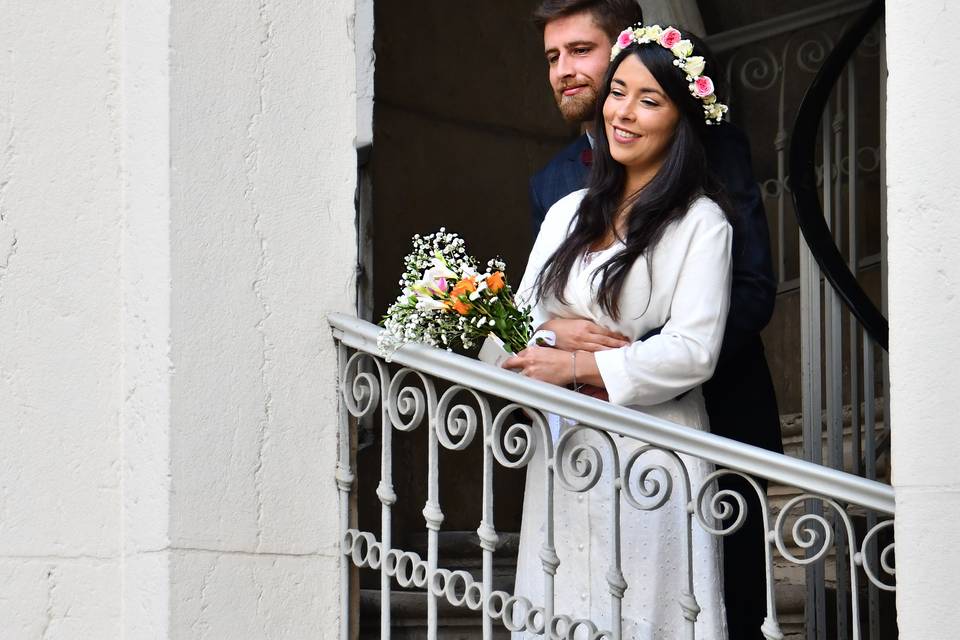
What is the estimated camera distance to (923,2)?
9.99 ft

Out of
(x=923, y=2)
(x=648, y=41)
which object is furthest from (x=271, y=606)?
(x=923, y=2)

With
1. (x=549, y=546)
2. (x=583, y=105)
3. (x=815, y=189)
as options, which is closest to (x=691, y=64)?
(x=583, y=105)

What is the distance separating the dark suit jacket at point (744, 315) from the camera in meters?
3.78

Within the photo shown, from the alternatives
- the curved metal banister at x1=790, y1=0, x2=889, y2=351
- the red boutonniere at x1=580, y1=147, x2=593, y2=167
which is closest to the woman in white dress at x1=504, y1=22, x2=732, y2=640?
the red boutonniere at x1=580, y1=147, x2=593, y2=167

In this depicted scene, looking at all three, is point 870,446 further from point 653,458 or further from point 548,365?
point 548,365

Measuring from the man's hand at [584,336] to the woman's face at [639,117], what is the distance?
0.40 m

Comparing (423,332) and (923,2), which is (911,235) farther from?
(423,332)

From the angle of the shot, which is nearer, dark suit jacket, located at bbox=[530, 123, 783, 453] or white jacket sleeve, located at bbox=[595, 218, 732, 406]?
white jacket sleeve, located at bbox=[595, 218, 732, 406]

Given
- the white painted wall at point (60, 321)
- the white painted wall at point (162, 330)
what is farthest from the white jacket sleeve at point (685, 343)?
the white painted wall at point (60, 321)

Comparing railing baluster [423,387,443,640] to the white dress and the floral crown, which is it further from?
the floral crown

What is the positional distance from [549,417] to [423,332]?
439 mm

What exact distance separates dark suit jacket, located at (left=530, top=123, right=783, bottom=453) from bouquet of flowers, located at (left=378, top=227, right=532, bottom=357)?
483 mm

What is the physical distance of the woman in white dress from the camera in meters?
3.59

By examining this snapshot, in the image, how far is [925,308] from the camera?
117 inches
